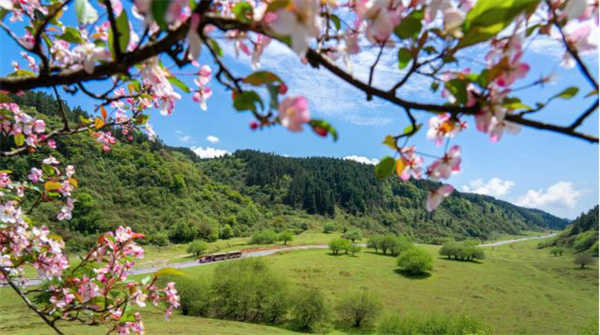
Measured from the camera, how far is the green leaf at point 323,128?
1.73ft

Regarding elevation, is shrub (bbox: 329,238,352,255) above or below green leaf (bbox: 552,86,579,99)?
below

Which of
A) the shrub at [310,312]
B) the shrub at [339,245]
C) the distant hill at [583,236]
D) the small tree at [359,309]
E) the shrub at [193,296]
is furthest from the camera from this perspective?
the distant hill at [583,236]

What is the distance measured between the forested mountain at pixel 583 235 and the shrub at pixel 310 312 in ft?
179

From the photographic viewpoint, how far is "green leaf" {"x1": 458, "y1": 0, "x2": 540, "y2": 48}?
1.70 feet

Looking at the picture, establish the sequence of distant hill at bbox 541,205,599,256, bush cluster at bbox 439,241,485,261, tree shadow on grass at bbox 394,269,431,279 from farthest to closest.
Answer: distant hill at bbox 541,205,599,256 < bush cluster at bbox 439,241,485,261 < tree shadow on grass at bbox 394,269,431,279

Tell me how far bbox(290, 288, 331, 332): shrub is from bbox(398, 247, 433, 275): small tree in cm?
1714

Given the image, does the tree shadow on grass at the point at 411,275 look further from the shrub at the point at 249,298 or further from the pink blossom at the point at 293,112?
the pink blossom at the point at 293,112

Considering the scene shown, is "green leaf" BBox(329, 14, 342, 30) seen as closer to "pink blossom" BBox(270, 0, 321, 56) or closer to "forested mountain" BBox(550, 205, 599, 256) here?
"pink blossom" BBox(270, 0, 321, 56)

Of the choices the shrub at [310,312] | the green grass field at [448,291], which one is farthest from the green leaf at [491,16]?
the shrub at [310,312]

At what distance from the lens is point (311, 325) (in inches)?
1184

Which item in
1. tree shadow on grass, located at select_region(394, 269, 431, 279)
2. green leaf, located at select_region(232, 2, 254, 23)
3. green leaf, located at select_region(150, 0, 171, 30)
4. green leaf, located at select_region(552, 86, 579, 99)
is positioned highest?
green leaf, located at select_region(232, 2, 254, 23)

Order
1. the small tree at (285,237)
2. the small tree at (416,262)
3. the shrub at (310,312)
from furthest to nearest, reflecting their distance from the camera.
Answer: the small tree at (285,237)
the small tree at (416,262)
the shrub at (310,312)

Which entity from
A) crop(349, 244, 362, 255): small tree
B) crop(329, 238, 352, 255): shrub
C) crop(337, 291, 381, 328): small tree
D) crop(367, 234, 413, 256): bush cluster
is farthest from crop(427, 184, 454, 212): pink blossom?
crop(367, 234, 413, 256): bush cluster

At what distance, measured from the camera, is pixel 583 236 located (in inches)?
2785
